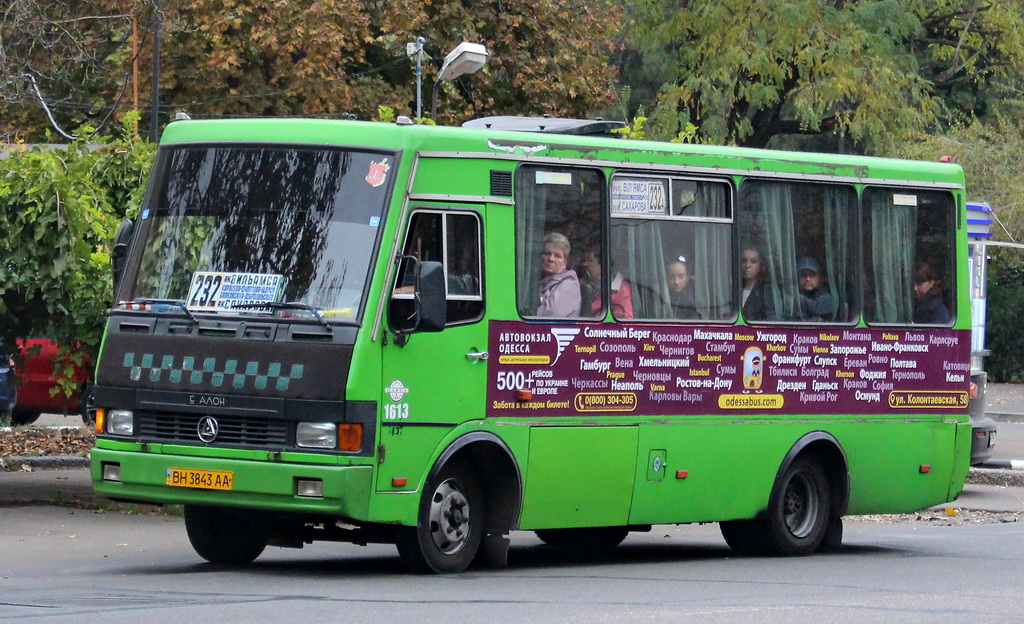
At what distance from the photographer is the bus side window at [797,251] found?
13547mm

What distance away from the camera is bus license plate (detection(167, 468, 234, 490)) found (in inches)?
424

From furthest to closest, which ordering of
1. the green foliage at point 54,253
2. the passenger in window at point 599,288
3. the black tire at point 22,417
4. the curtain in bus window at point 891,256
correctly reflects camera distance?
the black tire at point 22,417
the green foliage at point 54,253
the curtain in bus window at point 891,256
the passenger in window at point 599,288

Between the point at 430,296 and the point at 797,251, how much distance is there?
412cm

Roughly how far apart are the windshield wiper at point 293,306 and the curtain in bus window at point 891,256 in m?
5.32

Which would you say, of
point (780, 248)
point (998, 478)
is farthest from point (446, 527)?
point (998, 478)

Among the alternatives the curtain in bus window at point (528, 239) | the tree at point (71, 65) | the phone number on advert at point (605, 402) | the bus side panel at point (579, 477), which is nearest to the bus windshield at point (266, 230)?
the curtain in bus window at point (528, 239)

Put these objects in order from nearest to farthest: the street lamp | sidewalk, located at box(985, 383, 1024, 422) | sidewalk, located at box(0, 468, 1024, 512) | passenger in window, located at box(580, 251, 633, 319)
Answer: passenger in window, located at box(580, 251, 633, 319) < sidewalk, located at box(0, 468, 1024, 512) < the street lamp < sidewalk, located at box(985, 383, 1024, 422)

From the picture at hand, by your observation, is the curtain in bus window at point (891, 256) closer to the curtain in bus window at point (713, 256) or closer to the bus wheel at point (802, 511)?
the bus wheel at point (802, 511)

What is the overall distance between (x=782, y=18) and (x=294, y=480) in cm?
2874

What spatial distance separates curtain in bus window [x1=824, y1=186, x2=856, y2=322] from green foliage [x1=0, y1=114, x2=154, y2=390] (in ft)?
19.1

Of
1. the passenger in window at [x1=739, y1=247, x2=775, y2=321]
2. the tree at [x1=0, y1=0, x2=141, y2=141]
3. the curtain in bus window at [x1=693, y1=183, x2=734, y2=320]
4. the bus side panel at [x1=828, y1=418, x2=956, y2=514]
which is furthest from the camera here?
the tree at [x1=0, y1=0, x2=141, y2=141]

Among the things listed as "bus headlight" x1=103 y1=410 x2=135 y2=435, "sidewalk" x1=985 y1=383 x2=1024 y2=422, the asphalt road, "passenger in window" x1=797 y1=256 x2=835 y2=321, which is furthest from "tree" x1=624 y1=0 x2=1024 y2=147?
"bus headlight" x1=103 y1=410 x2=135 y2=435

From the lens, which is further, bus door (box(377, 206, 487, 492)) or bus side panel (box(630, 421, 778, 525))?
bus side panel (box(630, 421, 778, 525))

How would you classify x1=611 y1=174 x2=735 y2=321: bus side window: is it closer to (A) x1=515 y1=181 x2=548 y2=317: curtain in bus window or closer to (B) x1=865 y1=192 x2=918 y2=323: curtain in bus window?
(A) x1=515 y1=181 x2=548 y2=317: curtain in bus window
